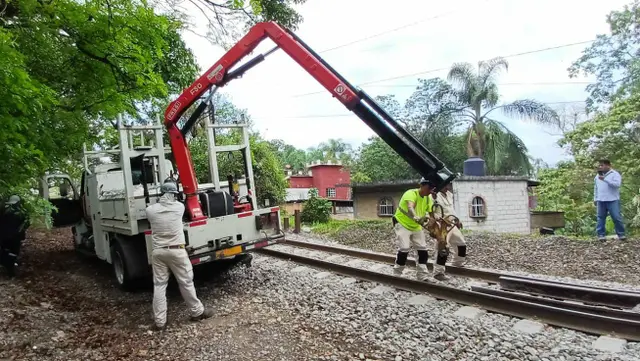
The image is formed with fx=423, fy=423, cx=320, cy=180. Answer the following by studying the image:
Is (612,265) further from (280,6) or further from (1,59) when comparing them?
(280,6)

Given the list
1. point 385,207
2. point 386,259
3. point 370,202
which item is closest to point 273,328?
point 386,259

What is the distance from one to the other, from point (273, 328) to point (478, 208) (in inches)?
568

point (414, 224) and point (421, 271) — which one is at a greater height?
point (414, 224)

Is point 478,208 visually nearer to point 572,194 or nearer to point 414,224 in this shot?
point 572,194

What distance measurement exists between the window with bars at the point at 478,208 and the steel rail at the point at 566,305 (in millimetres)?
11827

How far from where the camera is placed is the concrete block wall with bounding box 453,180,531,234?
56.4 feet

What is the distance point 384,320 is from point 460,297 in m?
1.31

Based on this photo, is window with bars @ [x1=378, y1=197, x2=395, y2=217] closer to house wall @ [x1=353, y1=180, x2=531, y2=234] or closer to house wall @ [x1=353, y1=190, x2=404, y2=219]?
house wall @ [x1=353, y1=190, x2=404, y2=219]

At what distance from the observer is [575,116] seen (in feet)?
90.7

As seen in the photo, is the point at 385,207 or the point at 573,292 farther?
the point at 385,207

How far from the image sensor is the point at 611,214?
855cm

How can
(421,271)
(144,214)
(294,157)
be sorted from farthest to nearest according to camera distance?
1. (294,157)
2. (421,271)
3. (144,214)

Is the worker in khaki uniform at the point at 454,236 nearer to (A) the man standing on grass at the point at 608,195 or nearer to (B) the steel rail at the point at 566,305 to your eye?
(B) the steel rail at the point at 566,305

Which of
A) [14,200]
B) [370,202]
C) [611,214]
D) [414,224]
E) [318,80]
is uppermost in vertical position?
[318,80]
